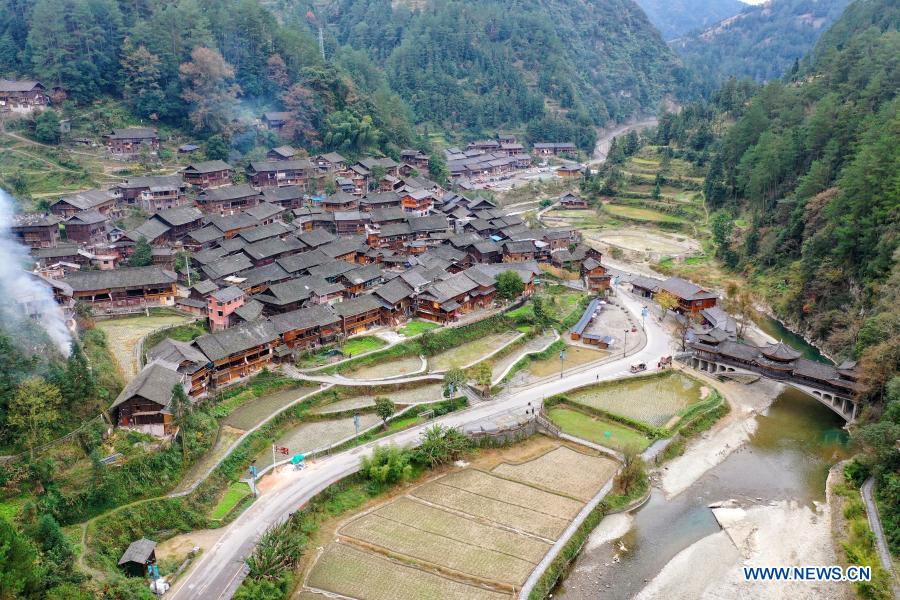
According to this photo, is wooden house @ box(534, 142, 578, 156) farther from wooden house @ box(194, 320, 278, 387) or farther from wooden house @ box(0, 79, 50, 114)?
wooden house @ box(194, 320, 278, 387)

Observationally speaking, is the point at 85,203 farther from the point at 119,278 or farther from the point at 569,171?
the point at 569,171

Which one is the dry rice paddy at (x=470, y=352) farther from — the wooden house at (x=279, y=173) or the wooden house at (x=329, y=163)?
the wooden house at (x=329, y=163)

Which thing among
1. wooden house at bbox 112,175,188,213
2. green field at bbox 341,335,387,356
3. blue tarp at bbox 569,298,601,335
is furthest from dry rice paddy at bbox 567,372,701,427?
wooden house at bbox 112,175,188,213

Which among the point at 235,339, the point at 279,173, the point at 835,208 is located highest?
the point at 279,173

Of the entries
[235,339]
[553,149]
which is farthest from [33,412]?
[553,149]

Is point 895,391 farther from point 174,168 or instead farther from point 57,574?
point 174,168
